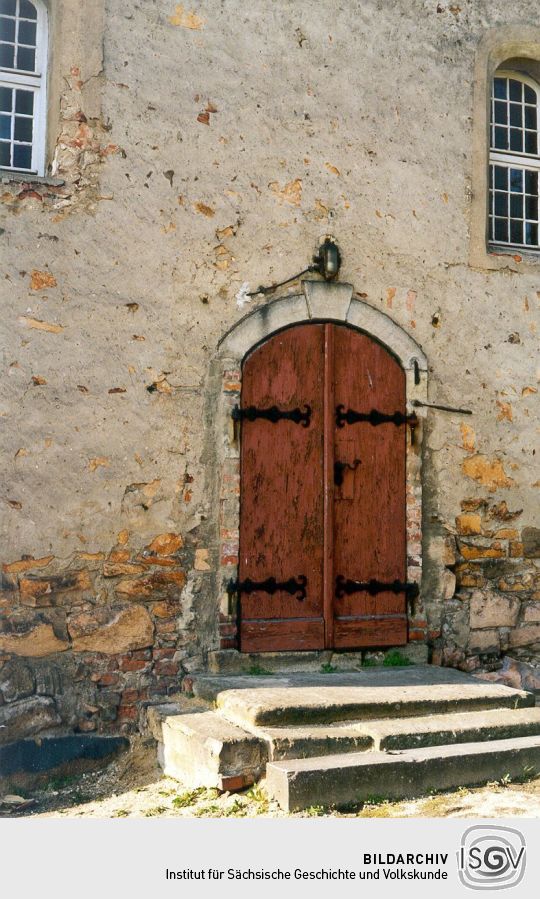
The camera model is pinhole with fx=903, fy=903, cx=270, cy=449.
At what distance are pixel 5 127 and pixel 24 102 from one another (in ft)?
Result: 0.72

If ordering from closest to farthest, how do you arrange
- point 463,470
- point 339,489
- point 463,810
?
1. point 463,810
2. point 339,489
3. point 463,470

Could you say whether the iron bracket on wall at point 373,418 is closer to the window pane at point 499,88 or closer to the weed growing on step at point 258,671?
the weed growing on step at point 258,671

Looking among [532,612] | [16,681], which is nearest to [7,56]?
[16,681]

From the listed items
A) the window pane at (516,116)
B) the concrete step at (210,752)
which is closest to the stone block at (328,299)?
the window pane at (516,116)

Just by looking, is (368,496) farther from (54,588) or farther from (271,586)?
(54,588)

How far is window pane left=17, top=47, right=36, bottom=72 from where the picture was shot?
19.6ft

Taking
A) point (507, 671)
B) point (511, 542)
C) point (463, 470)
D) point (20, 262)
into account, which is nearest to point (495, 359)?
point (463, 470)

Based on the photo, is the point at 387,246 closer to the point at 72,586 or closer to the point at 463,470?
the point at 463,470

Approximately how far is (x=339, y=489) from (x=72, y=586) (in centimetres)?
189

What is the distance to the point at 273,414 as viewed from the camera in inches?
238

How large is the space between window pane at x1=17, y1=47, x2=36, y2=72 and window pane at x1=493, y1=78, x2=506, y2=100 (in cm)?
358

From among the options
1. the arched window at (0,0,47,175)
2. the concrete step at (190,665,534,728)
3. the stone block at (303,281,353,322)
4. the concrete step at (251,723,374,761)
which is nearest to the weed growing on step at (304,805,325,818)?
the concrete step at (251,723,374,761)

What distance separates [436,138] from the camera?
670 centimetres

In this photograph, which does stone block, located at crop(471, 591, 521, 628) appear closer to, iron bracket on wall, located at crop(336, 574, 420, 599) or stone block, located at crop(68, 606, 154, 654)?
iron bracket on wall, located at crop(336, 574, 420, 599)
